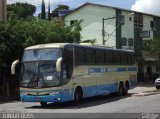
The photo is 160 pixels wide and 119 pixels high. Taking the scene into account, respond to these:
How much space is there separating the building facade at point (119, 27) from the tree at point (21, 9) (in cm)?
1177

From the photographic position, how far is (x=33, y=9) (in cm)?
8756

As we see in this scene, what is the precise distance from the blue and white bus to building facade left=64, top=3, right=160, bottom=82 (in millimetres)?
26452

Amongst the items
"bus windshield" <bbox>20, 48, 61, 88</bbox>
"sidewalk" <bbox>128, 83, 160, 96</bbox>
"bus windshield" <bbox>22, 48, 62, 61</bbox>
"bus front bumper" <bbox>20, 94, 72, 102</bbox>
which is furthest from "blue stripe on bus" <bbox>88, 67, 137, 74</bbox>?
"bus front bumper" <bbox>20, 94, 72, 102</bbox>

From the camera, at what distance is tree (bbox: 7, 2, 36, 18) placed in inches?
2672

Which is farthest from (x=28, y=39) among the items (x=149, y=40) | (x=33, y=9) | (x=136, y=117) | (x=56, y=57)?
(x=33, y=9)

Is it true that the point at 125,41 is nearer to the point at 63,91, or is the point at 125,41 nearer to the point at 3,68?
the point at 3,68

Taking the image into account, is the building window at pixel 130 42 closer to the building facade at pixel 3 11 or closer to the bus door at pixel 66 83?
the building facade at pixel 3 11

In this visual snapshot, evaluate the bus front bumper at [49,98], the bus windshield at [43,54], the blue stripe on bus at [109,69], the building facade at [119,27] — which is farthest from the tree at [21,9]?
the bus front bumper at [49,98]

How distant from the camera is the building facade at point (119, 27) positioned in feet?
182

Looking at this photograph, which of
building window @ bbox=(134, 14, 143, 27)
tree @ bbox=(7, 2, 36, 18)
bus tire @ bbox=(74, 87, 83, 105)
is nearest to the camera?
Result: bus tire @ bbox=(74, 87, 83, 105)

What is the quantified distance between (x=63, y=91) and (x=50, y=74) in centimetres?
106

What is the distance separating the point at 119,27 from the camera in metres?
56.0

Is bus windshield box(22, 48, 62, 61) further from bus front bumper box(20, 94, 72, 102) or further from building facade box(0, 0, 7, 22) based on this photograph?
building facade box(0, 0, 7, 22)

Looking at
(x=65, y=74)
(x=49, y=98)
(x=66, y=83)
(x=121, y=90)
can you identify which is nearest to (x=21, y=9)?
(x=121, y=90)
